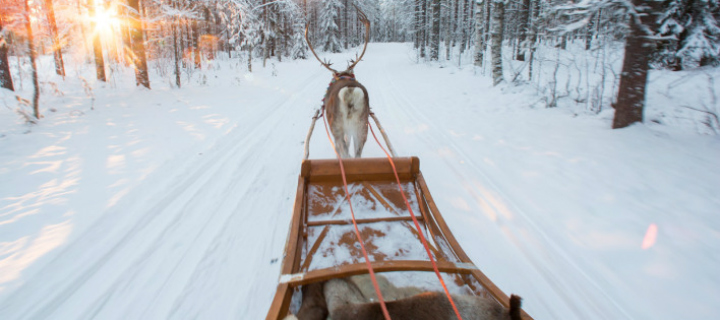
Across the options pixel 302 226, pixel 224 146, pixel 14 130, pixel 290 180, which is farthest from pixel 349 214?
pixel 14 130

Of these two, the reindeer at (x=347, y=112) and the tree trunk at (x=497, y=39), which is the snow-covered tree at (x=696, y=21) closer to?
the tree trunk at (x=497, y=39)

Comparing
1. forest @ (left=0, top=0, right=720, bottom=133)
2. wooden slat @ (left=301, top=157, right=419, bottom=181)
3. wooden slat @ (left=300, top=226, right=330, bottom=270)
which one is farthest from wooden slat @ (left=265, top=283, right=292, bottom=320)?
forest @ (left=0, top=0, right=720, bottom=133)

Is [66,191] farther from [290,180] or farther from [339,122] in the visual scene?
[339,122]

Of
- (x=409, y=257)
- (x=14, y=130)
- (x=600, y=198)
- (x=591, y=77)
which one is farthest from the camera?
(x=591, y=77)

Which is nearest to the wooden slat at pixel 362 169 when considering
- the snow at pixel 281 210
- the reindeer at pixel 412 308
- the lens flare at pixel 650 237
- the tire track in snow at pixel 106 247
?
the snow at pixel 281 210

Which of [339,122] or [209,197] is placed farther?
[339,122]

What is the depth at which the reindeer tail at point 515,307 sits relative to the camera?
1.41m

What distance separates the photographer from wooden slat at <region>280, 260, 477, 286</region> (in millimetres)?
1807

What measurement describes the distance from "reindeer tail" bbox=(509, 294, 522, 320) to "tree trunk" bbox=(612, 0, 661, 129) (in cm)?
573

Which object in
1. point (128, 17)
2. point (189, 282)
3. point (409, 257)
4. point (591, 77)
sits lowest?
point (189, 282)

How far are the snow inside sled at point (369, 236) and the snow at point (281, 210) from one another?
511mm

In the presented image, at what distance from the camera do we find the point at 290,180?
4.38m

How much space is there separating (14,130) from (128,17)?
5.07 m

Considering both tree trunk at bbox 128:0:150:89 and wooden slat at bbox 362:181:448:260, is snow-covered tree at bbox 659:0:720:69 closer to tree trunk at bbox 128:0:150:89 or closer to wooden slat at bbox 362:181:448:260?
wooden slat at bbox 362:181:448:260
